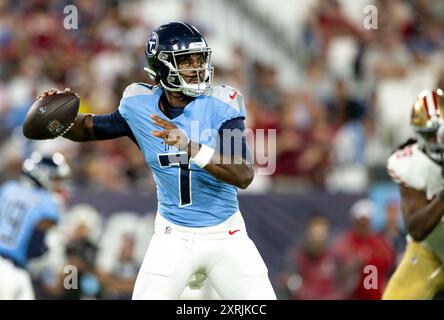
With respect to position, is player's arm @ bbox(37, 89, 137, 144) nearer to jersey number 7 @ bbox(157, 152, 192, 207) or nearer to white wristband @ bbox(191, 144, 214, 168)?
jersey number 7 @ bbox(157, 152, 192, 207)

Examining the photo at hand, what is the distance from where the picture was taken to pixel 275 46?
39.3 feet

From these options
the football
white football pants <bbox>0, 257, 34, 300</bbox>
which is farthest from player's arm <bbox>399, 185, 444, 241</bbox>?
white football pants <bbox>0, 257, 34, 300</bbox>

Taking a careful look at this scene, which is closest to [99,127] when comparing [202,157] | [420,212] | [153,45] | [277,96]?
[153,45]

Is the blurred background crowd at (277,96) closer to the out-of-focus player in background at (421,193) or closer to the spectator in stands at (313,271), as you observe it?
the spectator in stands at (313,271)

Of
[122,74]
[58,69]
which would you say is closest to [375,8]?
[122,74]

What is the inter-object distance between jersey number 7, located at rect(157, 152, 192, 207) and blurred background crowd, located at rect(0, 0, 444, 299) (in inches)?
124

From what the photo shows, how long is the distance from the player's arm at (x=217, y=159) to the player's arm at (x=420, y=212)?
134cm

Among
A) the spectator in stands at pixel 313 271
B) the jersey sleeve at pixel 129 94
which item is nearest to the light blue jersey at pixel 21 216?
the jersey sleeve at pixel 129 94

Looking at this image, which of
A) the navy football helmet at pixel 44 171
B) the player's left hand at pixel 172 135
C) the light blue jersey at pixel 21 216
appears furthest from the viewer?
the navy football helmet at pixel 44 171

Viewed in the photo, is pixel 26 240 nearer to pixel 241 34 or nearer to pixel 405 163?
pixel 405 163

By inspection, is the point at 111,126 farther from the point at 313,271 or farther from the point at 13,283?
the point at 313,271

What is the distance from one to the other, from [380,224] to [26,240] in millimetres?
3603

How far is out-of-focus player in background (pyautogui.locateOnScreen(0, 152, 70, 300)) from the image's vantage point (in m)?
6.81

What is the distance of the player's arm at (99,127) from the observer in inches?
214
